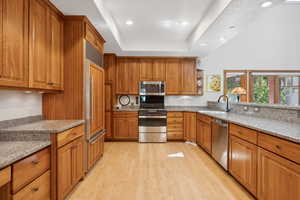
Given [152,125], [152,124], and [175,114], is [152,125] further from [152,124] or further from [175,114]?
[175,114]

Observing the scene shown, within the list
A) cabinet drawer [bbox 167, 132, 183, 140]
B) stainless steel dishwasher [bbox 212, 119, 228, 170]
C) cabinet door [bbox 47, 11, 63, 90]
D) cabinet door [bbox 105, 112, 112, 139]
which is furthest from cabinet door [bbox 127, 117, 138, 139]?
cabinet door [bbox 47, 11, 63, 90]

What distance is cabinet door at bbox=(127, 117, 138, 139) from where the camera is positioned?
4.96m

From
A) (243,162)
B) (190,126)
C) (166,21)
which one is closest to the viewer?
(243,162)

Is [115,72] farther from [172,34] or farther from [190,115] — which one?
[190,115]

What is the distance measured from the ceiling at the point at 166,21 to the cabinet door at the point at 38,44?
0.28 m

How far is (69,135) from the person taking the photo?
84.8 inches

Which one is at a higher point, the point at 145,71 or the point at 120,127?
the point at 145,71

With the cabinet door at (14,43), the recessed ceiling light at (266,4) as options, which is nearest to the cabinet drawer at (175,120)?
the recessed ceiling light at (266,4)

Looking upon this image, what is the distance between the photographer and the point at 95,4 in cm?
228

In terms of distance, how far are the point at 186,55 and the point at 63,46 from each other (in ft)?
10.9

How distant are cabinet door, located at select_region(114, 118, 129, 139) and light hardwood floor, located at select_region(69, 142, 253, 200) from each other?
0.99m

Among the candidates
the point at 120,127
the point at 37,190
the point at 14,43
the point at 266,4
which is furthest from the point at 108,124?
the point at 266,4

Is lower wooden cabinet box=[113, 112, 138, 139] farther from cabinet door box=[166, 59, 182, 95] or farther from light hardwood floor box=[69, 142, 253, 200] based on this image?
cabinet door box=[166, 59, 182, 95]

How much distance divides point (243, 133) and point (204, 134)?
1778mm
